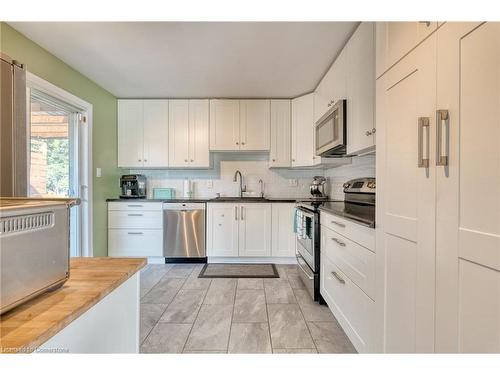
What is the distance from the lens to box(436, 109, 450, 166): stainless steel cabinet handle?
0.88 m

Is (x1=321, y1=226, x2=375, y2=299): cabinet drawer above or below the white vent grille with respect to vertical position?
below

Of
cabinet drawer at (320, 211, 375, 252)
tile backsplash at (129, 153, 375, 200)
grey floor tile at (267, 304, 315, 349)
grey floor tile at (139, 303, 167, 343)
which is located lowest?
grey floor tile at (139, 303, 167, 343)

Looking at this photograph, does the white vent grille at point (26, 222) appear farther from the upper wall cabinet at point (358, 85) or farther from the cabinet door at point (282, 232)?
the cabinet door at point (282, 232)

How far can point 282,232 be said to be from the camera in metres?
3.60

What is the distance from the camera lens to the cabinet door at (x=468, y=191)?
72 cm

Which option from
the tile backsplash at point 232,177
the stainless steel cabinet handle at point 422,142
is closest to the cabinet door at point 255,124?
the tile backsplash at point 232,177

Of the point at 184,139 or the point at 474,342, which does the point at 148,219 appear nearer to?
the point at 184,139

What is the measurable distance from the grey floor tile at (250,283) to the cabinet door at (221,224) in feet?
2.25

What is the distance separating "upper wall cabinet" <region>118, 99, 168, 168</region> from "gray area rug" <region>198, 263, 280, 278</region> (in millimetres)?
1624

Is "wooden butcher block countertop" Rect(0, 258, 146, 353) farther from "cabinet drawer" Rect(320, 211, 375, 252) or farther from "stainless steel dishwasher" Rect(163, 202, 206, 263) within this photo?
"stainless steel dishwasher" Rect(163, 202, 206, 263)

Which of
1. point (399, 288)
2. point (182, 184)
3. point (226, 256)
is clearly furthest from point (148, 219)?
point (399, 288)

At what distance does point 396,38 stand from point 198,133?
2964 millimetres

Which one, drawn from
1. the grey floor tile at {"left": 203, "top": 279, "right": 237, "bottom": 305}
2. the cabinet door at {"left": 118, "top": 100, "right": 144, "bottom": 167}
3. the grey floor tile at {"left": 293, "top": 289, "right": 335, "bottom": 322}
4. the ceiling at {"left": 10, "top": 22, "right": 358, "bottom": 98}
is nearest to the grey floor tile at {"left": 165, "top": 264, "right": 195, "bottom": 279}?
the grey floor tile at {"left": 203, "top": 279, "right": 237, "bottom": 305}

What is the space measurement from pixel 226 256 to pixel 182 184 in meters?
1.33
